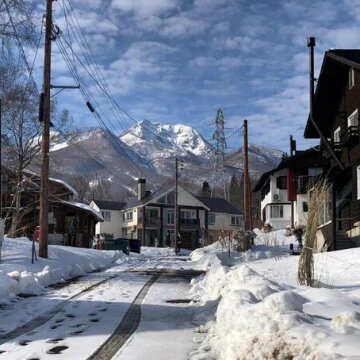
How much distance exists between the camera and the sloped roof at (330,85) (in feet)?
83.1

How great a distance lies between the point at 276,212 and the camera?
6544cm

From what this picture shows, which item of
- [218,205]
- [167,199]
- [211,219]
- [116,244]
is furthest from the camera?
[218,205]

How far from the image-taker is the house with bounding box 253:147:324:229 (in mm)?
51062

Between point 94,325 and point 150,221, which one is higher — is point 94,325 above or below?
below

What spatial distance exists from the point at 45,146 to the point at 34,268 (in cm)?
583

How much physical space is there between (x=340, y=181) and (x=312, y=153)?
85.8 feet

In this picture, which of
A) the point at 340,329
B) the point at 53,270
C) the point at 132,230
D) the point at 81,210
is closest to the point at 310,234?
the point at 340,329

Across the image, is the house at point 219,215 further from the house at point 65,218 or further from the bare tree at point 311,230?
the bare tree at point 311,230

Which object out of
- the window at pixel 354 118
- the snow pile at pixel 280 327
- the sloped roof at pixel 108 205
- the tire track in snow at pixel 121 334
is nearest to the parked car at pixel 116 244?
the window at pixel 354 118

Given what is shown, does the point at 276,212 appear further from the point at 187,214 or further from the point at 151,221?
the point at 151,221

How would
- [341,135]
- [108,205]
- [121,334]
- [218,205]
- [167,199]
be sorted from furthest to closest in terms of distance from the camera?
[218,205] < [108,205] < [167,199] < [341,135] < [121,334]

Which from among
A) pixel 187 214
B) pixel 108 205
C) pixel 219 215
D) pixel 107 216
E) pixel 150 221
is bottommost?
pixel 150 221

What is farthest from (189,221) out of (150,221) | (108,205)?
(108,205)

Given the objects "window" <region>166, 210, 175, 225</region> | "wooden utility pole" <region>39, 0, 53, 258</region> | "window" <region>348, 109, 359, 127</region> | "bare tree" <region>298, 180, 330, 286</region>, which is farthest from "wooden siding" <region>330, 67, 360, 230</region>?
"window" <region>166, 210, 175, 225</region>
